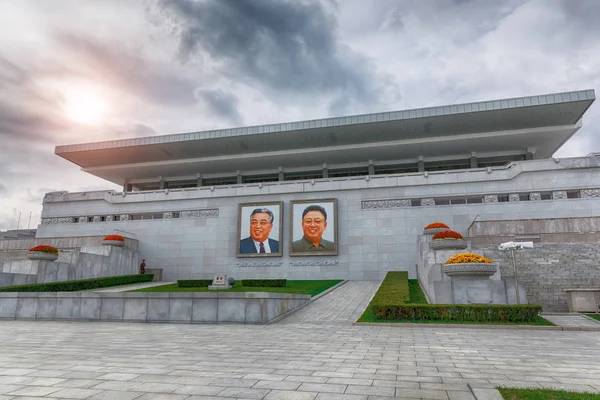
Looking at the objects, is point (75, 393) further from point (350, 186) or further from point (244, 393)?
point (350, 186)

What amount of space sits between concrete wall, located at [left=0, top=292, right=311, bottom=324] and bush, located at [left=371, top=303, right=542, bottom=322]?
4462mm

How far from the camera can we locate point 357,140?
4034 cm

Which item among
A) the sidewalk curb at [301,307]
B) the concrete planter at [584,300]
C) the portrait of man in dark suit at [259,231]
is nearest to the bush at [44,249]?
the portrait of man in dark suit at [259,231]

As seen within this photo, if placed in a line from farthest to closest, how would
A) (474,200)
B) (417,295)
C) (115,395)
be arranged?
(474,200) → (417,295) → (115,395)

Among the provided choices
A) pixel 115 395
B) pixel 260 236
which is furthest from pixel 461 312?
pixel 260 236

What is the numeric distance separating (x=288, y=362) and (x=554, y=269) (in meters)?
18.1

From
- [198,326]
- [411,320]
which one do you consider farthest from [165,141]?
[411,320]

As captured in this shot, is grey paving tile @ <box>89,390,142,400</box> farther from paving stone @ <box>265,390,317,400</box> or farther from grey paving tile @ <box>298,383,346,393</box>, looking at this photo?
grey paving tile @ <box>298,383,346,393</box>

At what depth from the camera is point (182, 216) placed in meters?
36.5

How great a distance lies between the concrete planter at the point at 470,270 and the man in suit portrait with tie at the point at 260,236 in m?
18.5

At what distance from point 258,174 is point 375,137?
14.9 m

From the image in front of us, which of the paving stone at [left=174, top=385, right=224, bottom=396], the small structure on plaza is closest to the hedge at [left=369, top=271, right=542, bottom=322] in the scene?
the small structure on plaza

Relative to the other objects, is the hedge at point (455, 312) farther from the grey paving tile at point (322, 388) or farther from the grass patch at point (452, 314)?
the grey paving tile at point (322, 388)

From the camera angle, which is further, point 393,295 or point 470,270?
point 393,295
